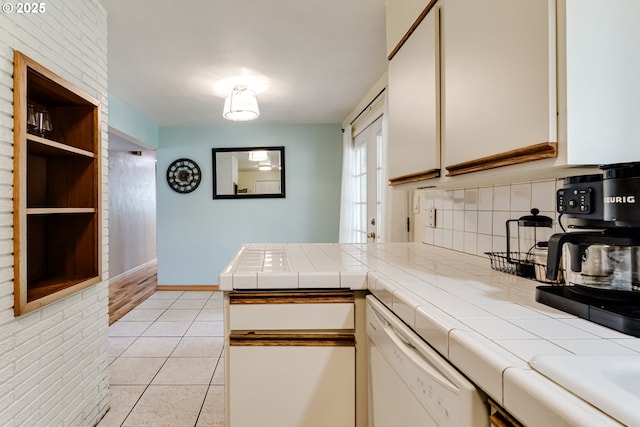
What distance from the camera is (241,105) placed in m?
2.84

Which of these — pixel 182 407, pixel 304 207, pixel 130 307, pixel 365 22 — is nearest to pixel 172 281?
pixel 130 307

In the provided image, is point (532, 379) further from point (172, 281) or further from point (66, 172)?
point (172, 281)

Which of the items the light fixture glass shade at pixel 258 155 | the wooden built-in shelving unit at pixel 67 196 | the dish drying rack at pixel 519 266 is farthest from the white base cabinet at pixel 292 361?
the light fixture glass shade at pixel 258 155

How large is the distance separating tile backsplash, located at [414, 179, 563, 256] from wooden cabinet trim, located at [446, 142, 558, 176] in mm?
292

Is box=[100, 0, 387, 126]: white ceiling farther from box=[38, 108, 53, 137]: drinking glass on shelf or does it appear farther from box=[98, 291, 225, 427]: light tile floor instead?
box=[98, 291, 225, 427]: light tile floor

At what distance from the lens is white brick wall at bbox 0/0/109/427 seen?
1.21m

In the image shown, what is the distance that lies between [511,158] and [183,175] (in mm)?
4312

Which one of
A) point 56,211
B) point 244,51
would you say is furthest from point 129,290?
point 244,51

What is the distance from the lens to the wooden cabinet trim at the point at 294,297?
119 cm

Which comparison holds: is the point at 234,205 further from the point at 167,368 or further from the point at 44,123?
the point at 44,123

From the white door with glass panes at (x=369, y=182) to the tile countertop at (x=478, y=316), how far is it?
1.72m

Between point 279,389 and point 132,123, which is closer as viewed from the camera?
point 279,389

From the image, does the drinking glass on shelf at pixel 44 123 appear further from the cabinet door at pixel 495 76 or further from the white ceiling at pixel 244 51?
the cabinet door at pixel 495 76

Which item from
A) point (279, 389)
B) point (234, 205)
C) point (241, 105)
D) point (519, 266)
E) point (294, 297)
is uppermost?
point (241, 105)
